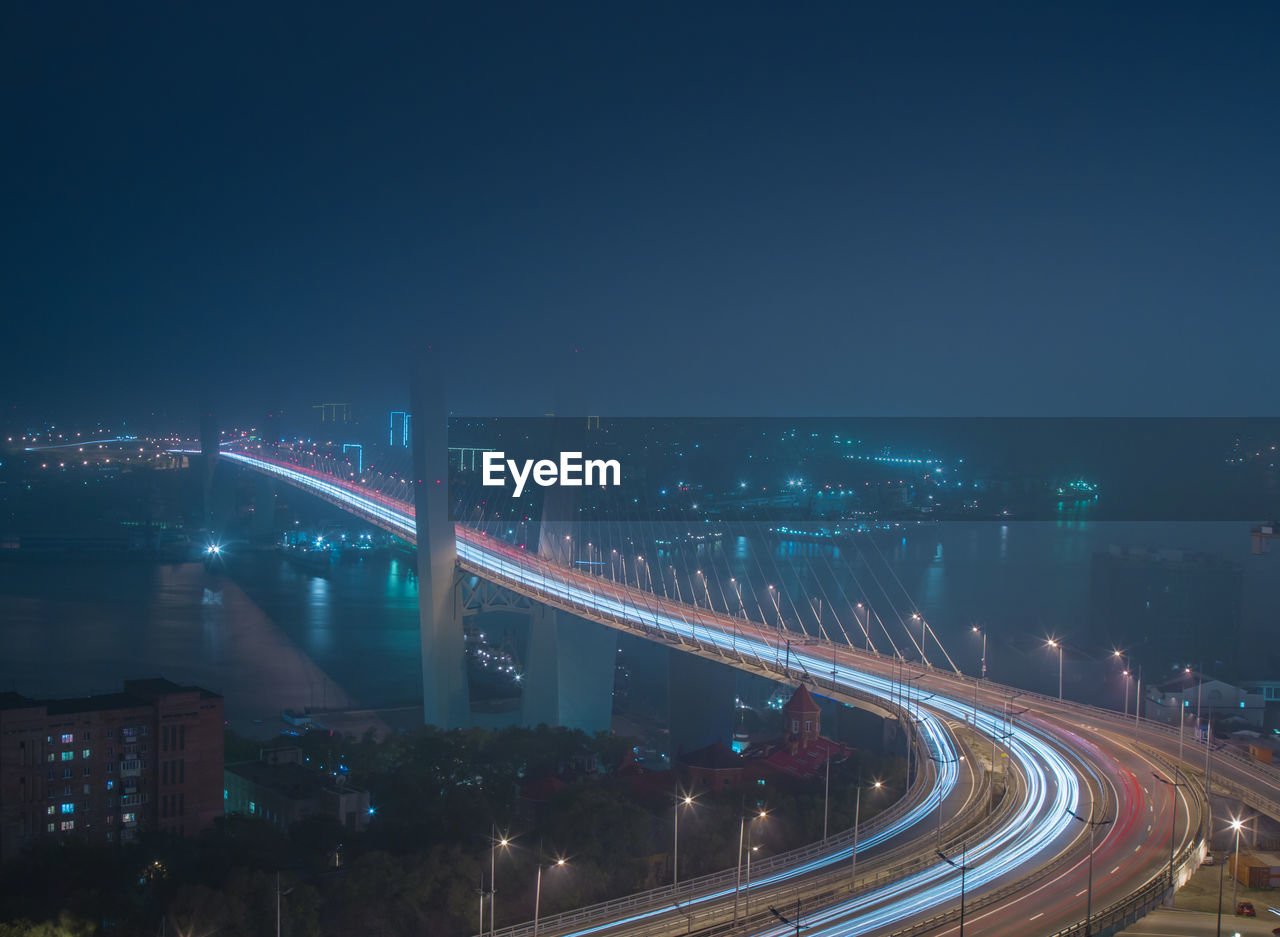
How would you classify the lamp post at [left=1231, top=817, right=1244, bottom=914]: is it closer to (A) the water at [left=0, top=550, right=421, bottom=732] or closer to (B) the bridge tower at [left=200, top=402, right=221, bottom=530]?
(A) the water at [left=0, top=550, right=421, bottom=732]

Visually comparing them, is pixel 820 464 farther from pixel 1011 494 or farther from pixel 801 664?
pixel 801 664

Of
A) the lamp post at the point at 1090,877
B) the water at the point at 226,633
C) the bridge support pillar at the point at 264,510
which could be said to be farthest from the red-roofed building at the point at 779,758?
the bridge support pillar at the point at 264,510

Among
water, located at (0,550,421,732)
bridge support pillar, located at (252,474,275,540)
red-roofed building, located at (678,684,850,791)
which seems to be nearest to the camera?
red-roofed building, located at (678,684,850,791)

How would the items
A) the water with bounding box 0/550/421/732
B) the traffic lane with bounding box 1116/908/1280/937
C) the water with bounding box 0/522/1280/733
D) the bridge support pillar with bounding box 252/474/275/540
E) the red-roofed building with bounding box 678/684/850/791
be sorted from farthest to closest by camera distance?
the bridge support pillar with bounding box 252/474/275/540 → the water with bounding box 0/522/1280/733 → the water with bounding box 0/550/421/732 → the red-roofed building with bounding box 678/684/850/791 → the traffic lane with bounding box 1116/908/1280/937

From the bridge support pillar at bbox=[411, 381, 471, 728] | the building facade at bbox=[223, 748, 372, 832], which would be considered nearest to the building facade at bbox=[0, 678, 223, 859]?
the building facade at bbox=[223, 748, 372, 832]

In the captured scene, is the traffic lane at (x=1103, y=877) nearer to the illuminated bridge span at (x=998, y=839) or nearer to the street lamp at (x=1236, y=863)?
the illuminated bridge span at (x=998, y=839)

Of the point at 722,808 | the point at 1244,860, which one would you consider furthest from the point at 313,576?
the point at 1244,860

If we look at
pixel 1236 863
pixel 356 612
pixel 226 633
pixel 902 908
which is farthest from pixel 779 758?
pixel 356 612
